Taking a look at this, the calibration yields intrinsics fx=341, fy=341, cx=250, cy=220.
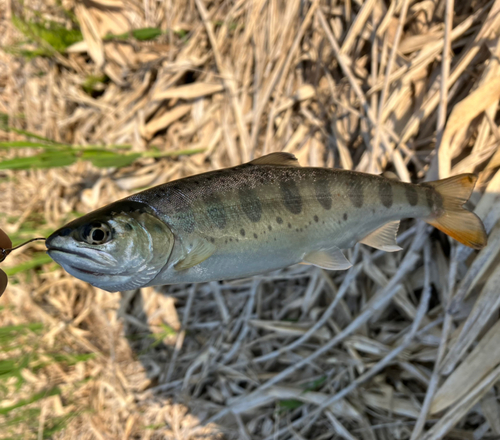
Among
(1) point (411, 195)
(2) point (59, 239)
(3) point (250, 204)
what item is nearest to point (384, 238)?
(1) point (411, 195)

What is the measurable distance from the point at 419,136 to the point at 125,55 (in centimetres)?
251

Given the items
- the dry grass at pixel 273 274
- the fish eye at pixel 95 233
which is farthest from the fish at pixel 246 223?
the dry grass at pixel 273 274

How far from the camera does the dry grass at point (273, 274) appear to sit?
1.94m

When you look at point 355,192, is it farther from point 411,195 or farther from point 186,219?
point 186,219

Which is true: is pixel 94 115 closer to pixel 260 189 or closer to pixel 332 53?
pixel 332 53

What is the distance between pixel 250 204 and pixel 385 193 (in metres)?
0.61

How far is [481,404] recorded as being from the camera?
191cm

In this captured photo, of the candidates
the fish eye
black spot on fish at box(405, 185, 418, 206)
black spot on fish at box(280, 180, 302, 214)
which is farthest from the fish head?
black spot on fish at box(405, 185, 418, 206)

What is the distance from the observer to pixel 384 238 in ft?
5.25

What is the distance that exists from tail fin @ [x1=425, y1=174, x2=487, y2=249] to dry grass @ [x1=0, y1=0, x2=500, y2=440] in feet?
0.98

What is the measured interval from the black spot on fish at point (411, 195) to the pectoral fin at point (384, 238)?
119mm

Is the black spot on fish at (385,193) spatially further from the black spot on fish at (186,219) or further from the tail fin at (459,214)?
Answer: the black spot on fish at (186,219)

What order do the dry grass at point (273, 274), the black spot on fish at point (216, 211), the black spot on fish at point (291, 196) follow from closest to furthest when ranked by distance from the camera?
the black spot on fish at point (216, 211) < the black spot on fish at point (291, 196) < the dry grass at point (273, 274)

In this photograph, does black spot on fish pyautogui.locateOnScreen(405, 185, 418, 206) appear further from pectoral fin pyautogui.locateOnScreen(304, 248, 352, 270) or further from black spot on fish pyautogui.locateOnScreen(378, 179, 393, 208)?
pectoral fin pyautogui.locateOnScreen(304, 248, 352, 270)
